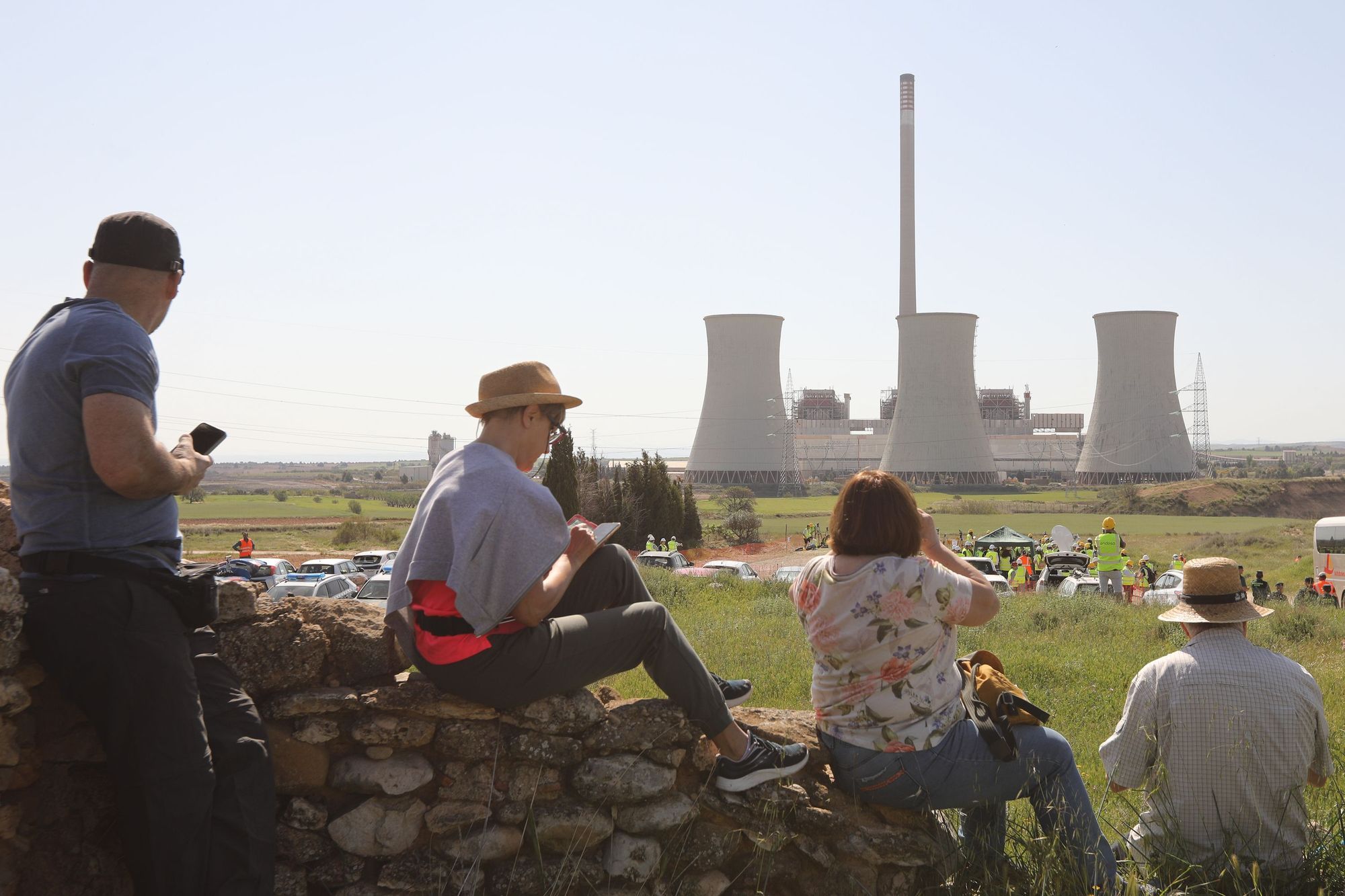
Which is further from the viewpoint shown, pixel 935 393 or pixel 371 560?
pixel 935 393

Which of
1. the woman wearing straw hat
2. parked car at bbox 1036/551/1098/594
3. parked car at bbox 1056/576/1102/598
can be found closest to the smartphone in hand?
the woman wearing straw hat

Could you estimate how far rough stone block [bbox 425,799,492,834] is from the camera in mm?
2400

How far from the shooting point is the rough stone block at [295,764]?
2.42 metres

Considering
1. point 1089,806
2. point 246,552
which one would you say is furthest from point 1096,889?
point 246,552

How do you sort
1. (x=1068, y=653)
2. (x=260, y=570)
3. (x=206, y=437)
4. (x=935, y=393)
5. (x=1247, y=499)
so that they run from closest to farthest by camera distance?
(x=206, y=437) < (x=1068, y=653) < (x=260, y=570) < (x=935, y=393) < (x=1247, y=499)

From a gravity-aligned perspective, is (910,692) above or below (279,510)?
above

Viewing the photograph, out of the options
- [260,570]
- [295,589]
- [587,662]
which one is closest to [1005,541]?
[295,589]

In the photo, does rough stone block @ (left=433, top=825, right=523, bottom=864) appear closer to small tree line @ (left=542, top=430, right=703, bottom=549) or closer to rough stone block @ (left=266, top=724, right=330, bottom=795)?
rough stone block @ (left=266, top=724, right=330, bottom=795)

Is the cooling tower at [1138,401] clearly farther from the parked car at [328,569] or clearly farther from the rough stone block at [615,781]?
the rough stone block at [615,781]

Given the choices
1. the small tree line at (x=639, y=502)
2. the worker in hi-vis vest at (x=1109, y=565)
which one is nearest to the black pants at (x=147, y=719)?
the worker in hi-vis vest at (x=1109, y=565)

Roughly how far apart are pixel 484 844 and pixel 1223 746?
1790mm

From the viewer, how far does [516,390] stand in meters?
2.63

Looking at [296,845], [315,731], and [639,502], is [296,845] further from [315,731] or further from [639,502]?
[639,502]

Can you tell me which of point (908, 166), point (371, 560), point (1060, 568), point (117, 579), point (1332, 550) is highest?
point (908, 166)
